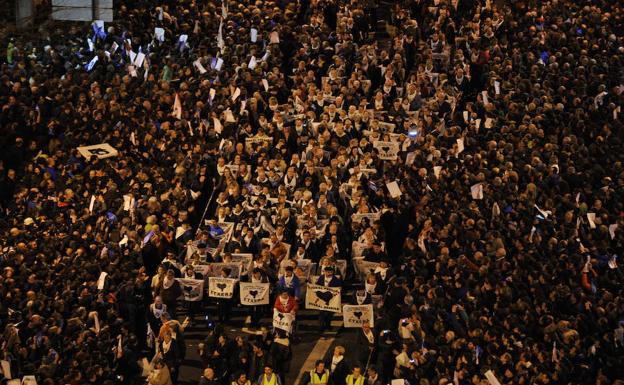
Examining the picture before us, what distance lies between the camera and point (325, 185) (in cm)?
3397

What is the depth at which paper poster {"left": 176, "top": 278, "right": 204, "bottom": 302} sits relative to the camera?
105 ft

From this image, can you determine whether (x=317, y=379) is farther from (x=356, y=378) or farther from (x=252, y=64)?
(x=252, y=64)

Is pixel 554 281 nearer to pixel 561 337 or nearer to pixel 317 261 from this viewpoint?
pixel 561 337

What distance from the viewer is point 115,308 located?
100 ft

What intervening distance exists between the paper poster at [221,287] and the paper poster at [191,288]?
231 millimetres

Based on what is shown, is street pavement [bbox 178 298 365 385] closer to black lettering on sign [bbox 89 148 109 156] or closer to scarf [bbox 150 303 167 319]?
scarf [bbox 150 303 167 319]

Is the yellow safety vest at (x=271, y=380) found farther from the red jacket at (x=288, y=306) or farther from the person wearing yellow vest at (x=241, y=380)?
the red jacket at (x=288, y=306)

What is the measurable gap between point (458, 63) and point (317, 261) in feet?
31.5

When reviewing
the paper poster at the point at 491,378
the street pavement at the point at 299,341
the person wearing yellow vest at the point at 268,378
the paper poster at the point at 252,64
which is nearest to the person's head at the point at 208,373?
the person wearing yellow vest at the point at 268,378

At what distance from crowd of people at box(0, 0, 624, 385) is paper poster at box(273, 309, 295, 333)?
0.20 meters

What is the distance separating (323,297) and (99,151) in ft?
26.4

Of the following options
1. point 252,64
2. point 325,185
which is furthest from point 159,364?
point 252,64

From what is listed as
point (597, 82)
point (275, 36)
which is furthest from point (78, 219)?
point (597, 82)

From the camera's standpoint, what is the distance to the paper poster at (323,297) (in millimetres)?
31344
